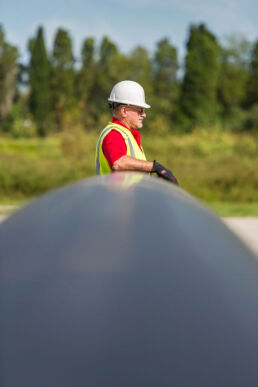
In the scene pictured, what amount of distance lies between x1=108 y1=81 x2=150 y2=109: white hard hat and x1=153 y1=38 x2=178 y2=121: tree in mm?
50667

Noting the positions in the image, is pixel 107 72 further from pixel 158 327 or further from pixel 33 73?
pixel 158 327

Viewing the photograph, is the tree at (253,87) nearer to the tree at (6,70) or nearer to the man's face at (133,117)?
the tree at (6,70)

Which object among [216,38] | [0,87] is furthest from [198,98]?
[0,87]

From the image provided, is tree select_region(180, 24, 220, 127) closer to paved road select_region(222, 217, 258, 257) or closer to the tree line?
the tree line

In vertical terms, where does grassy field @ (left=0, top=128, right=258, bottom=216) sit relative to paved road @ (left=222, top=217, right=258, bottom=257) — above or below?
above

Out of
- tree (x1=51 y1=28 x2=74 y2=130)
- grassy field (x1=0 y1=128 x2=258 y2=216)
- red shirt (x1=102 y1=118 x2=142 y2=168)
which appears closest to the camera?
red shirt (x1=102 y1=118 x2=142 y2=168)

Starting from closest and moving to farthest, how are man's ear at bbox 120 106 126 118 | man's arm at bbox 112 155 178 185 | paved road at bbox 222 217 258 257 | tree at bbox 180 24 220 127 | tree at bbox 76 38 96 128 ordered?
man's arm at bbox 112 155 178 185 < man's ear at bbox 120 106 126 118 < paved road at bbox 222 217 258 257 < tree at bbox 180 24 220 127 < tree at bbox 76 38 96 128

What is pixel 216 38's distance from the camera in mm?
50938

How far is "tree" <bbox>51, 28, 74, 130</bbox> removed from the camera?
49000mm

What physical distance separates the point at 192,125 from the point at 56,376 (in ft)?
141

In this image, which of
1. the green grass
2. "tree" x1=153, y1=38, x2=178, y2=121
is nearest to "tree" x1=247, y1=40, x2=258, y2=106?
"tree" x1=153, y1=38, x2=178, y2=121

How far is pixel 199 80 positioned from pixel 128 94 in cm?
4178

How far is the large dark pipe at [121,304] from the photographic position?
2.75ft

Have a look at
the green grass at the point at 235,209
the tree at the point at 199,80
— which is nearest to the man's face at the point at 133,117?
the green grass at the point at 235,209
